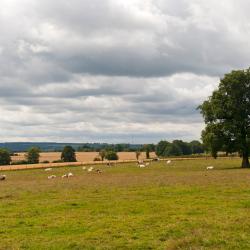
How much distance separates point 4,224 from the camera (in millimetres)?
20297

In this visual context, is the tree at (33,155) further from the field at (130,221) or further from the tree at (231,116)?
the field at (130,221)

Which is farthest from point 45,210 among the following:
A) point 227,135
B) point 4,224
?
point 227,135

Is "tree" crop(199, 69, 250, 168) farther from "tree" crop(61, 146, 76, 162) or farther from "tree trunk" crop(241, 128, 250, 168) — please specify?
"tree" crop(61, 146, 76, 162)

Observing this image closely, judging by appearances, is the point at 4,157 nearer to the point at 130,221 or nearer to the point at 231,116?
the point at 231,116

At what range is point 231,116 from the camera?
66500mm

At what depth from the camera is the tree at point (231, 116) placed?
65375 mm

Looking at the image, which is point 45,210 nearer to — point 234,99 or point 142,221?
point 142,221

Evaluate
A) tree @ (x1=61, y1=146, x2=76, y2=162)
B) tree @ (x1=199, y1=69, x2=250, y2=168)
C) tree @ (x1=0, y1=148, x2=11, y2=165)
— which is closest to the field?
tree @ (x1=199, y1=69, x2=250, y2=168)

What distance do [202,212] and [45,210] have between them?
26.6 ft

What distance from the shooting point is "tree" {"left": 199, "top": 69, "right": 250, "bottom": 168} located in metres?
65.4

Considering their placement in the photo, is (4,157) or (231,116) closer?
(231,116)

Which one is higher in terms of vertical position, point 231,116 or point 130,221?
point 231,116

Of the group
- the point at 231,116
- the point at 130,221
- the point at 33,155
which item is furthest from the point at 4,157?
the point at 130,221

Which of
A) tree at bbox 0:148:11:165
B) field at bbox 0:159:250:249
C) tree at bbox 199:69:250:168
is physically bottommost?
field at bbox 0:159:250:249
